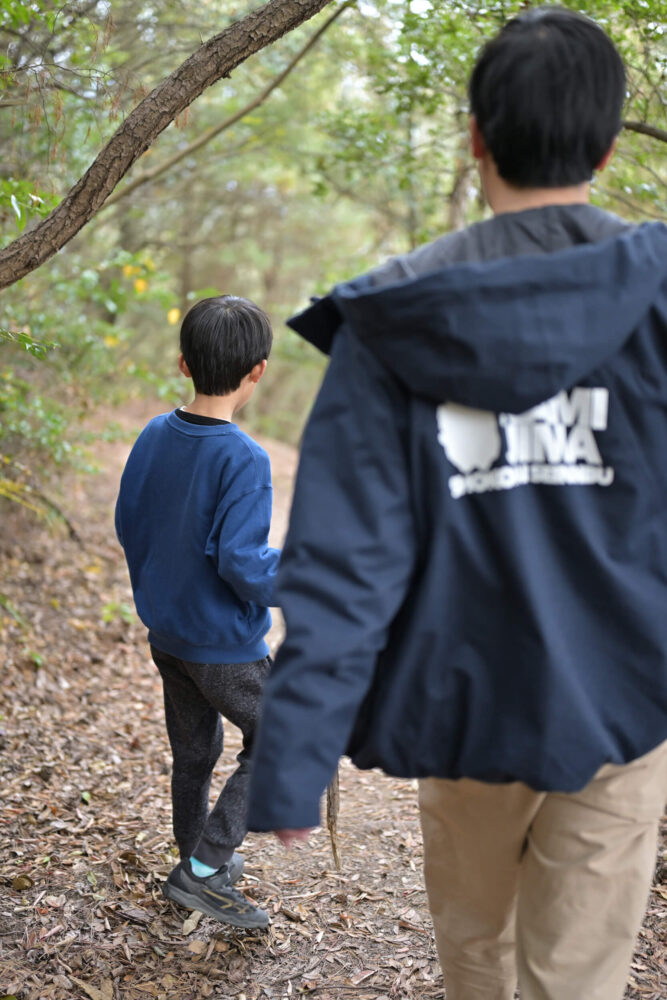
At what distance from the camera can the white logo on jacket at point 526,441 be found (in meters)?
1.46

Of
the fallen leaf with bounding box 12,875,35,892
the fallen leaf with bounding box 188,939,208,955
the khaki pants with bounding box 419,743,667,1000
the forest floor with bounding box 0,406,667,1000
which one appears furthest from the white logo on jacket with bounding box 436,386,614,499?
the fallen leaf with bounding box 12,875,35,892

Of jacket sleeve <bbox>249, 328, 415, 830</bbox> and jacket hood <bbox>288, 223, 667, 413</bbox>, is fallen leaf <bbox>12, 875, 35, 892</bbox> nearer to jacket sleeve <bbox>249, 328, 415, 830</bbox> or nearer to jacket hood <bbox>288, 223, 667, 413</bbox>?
jacket sleeve <bbox>249, 328, 415, 830</bbox>

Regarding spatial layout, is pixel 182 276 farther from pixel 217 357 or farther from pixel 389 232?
pixel 217 357

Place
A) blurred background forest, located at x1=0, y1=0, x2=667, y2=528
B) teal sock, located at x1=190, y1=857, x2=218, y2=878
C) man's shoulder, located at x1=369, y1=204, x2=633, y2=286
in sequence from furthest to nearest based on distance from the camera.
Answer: blurred background forest, located at x1=0, y1=0, x2=667, y2=528, teal sock, located at x1=190, y1=857, x2=218, y2=878, man's shoulder, located at x1=369, y1=204, x2=633, y2=286

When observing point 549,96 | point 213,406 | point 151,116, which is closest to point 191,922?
point 213,406

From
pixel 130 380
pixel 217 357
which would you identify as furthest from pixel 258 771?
pixel 130 380

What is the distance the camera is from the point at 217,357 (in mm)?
2557

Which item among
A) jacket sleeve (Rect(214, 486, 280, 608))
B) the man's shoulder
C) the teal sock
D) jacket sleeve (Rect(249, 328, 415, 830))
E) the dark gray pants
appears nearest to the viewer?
jacket sleeve (Rect(249, 328, 415, 830))

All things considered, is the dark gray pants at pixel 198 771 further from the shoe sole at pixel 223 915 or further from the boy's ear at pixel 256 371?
the boy's ear at pixel 256 371

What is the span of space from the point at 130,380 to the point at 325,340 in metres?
8.61

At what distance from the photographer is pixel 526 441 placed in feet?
4.84

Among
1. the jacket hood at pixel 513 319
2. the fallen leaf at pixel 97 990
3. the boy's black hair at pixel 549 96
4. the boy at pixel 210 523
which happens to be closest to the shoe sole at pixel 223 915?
the fallen leaf at pixel 97 990

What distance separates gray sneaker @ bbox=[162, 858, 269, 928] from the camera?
112 inches

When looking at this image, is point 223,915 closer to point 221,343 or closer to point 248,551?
point 248,551
